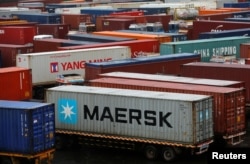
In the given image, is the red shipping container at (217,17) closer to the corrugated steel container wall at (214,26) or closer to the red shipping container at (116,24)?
the red shipping container at (116,24)

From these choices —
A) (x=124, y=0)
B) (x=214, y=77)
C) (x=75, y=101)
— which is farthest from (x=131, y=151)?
(x=124, y=0)

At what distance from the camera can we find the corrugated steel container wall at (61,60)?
1710 inches

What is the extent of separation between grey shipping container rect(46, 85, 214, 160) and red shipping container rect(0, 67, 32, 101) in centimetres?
543

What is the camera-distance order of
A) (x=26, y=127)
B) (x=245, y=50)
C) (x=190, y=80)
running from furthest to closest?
1. (x=245, y=50)
2. (x=190, y=80)
3. (x=26, y=127)

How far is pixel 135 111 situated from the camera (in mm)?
28922

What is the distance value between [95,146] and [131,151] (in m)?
1.95

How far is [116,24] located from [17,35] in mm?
13670

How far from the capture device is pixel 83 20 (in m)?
78.0

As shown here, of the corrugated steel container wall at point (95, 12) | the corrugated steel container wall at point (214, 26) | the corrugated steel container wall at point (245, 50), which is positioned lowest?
the corrugated steel container wall at point (245, 50)

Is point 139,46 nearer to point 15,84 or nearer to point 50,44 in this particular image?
point 50,44

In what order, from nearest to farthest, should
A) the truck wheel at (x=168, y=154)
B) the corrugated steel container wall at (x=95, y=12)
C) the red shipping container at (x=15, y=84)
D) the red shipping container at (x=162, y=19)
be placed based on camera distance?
the truck wheel at (x=168, y=154) < the red shipping container at (x=15, y=84) < the red shipping container at (x=162, y=19) < the corrugated steel container wall at (x=95, y=12)

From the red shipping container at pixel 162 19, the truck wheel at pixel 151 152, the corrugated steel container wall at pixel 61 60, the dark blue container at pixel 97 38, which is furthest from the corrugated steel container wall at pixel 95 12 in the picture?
→ the truck wheel at pixel 151 152

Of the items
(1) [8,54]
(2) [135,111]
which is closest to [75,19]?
(1) [8,54]

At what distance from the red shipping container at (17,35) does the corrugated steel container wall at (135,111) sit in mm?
26293
